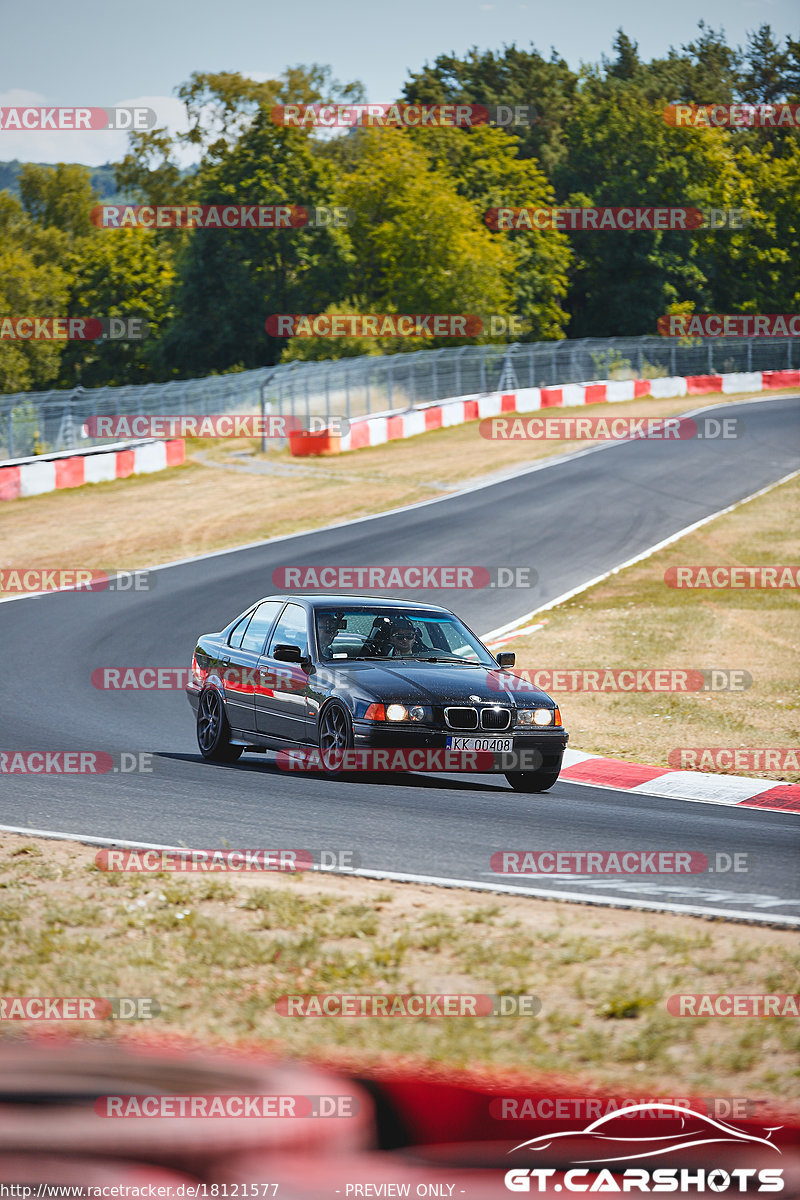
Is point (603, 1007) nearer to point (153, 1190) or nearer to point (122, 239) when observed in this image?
point (153, 1190)

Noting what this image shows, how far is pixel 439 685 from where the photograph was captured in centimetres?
989

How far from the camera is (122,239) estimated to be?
7875 cm

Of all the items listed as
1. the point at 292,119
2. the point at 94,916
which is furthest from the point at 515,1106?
the point at 292,119

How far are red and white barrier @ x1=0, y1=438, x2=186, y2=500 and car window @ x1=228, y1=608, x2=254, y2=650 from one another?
64.1 feet

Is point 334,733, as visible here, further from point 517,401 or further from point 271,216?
point 271,216

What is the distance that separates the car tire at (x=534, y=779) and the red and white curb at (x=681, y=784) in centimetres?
57

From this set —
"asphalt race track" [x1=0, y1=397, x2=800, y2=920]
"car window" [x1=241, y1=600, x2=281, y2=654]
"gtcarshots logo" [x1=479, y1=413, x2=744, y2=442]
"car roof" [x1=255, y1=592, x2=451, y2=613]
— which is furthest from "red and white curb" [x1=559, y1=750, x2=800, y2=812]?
"gtcarshots logo" [x1=479, y1=413, x2=744, y2=442]

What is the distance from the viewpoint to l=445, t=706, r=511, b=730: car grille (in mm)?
9664

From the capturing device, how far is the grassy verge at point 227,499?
2539 cm

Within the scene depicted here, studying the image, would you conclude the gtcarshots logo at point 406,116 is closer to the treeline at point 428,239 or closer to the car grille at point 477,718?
the treeline at point 428,239

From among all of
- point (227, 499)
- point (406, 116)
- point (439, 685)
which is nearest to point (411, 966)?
point (439, 685)

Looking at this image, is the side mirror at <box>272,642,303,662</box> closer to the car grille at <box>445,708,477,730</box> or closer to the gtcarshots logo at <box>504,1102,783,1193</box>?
the car grille at <box>445,708,477,730</box>

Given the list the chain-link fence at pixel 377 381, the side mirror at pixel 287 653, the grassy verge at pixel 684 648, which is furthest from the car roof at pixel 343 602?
the chain-link fence at pixel 377 381

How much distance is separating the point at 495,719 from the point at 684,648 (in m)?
7.29
